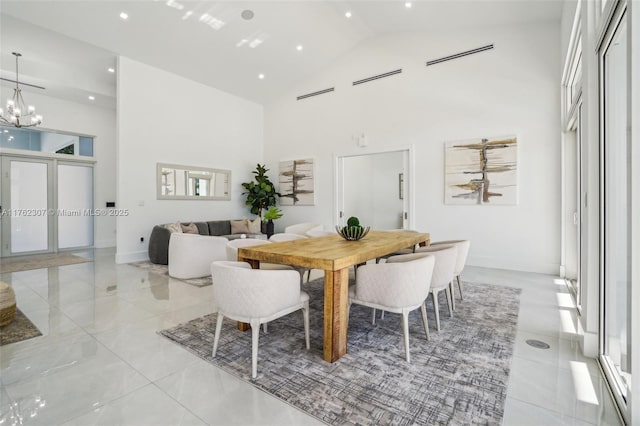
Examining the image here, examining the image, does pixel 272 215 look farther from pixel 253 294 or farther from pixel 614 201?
pixel 614 201

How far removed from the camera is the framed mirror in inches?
248

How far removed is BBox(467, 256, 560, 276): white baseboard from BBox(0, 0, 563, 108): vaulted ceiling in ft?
12.3

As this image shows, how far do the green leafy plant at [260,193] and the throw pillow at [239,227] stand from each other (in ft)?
1.92

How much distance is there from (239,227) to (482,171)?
5218mm

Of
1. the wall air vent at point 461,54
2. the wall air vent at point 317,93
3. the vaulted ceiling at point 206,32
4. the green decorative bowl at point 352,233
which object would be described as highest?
the vaulted ceiling at point 206,32

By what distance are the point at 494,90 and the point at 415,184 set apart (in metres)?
2.01

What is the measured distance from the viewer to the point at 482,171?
5.15m

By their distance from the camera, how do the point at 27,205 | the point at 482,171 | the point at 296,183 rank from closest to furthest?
the point at 482,171
the point at 27,205
the point at 296,183

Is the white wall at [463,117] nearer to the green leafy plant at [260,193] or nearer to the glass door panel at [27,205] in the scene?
the green leafy plant at [260,193]

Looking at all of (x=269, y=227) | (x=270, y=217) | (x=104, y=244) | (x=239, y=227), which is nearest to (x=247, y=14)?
(x=270, y=217)

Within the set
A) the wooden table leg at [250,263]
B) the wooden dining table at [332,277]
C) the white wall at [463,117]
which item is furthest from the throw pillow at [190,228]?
the wooden dining table at [332,277]

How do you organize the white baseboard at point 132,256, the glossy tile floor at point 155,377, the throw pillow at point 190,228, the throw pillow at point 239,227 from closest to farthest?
1. the glossy tile floor at point 155,377
2. the white baseboard at point 132,256
3. the throw pillow at point 190,228
4. the throw pillow at point 239,227

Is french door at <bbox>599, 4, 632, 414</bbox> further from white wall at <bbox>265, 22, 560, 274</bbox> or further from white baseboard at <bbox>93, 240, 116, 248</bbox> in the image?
white baseboard at <bbox>93, 240, 116, 248</bbox>

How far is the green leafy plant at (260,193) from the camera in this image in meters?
7.70
